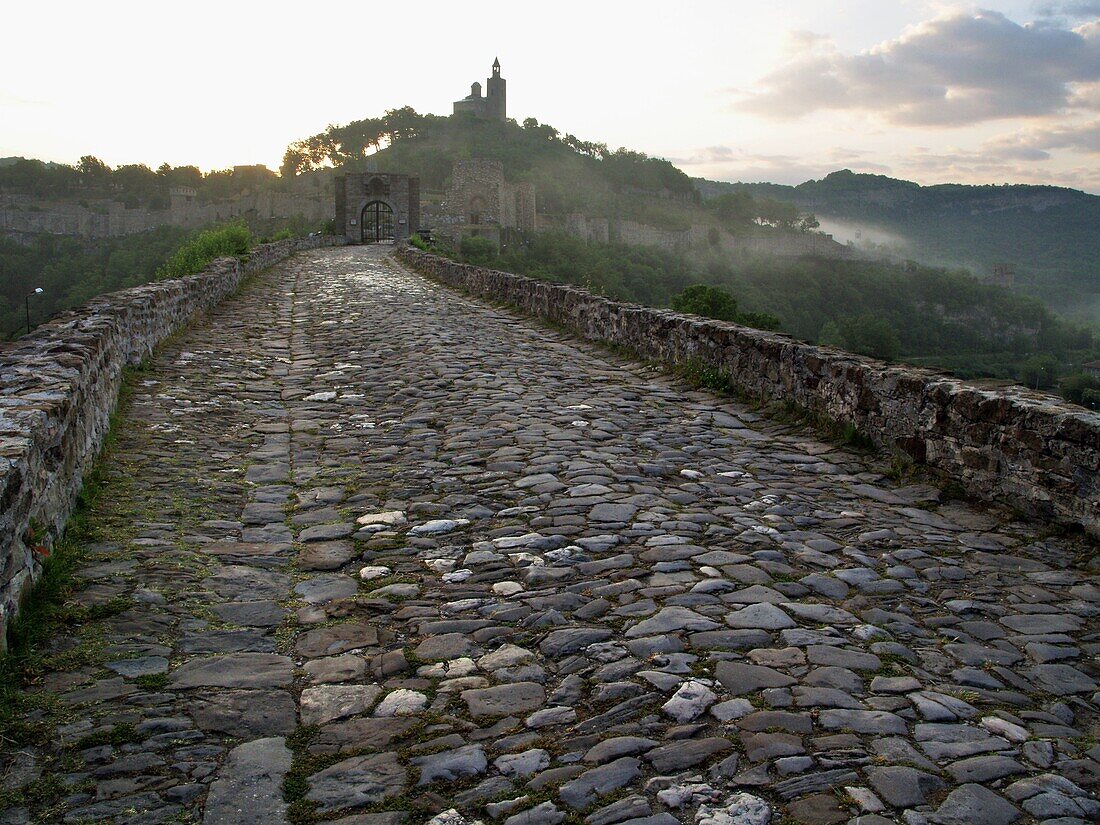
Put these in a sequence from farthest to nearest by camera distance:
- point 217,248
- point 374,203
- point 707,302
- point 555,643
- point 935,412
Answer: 1. point 374,203
2. point 707,302
3. point 217,248
4. point 935,412
5. point 555,643

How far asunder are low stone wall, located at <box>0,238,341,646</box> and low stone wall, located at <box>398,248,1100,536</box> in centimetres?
457

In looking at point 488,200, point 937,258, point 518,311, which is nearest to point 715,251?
point 488,200

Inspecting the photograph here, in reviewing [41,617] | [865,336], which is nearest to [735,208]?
[865,336]

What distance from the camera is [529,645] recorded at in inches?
122

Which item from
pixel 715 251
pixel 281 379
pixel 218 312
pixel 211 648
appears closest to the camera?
pixel 211 648

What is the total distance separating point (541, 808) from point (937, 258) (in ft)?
571

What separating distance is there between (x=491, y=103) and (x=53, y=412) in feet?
421

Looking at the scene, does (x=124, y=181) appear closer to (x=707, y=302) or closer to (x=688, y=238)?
(x=688, y=238)

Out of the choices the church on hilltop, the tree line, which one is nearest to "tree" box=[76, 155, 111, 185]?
the tree line

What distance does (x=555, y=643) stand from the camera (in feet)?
10.2

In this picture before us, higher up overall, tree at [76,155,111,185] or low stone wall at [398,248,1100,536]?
tree at [76,155,111,185]

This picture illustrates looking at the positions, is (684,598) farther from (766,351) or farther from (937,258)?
(937,258)

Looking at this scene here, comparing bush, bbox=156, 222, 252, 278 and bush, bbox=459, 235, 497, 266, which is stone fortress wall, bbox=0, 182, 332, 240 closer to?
bush, bbox=459, 235, 497, 266

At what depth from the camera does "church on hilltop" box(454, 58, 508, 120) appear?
12356 cm
